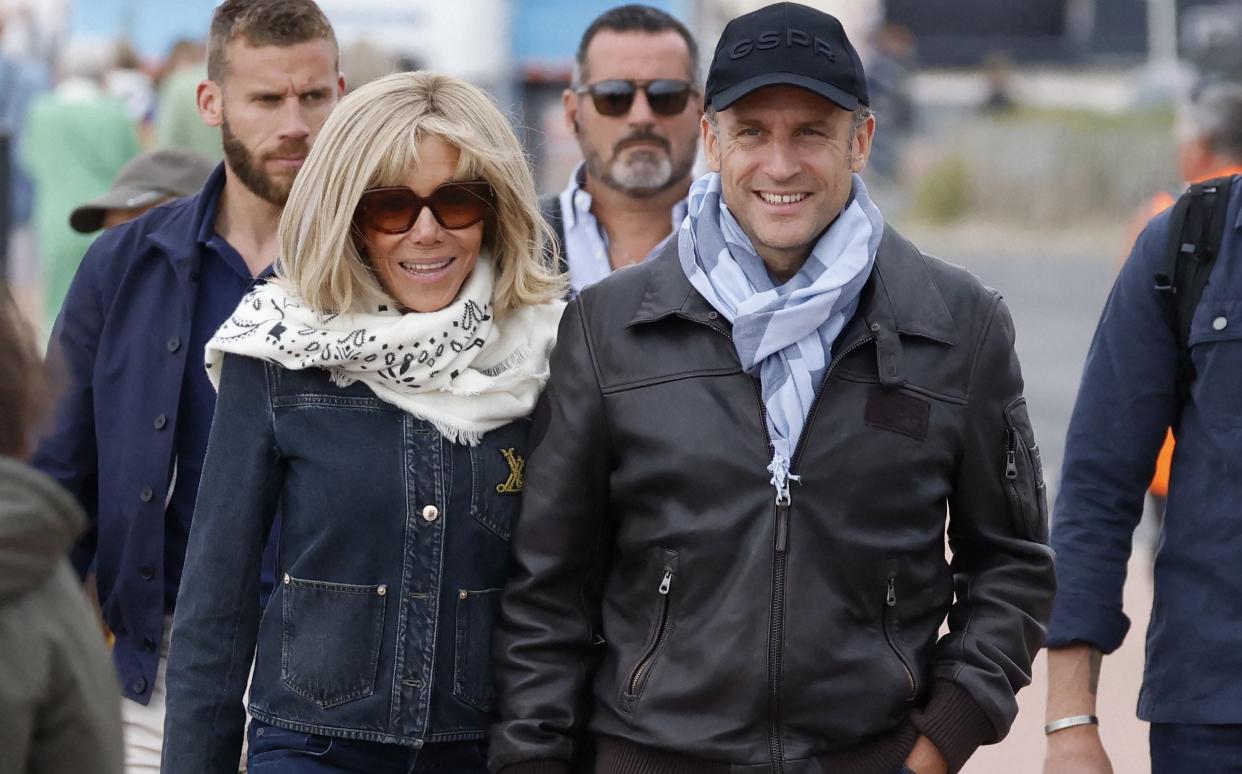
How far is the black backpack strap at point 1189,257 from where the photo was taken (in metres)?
3.61

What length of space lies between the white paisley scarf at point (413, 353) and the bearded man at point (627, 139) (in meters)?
1.40

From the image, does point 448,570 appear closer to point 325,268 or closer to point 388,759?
point 388,759

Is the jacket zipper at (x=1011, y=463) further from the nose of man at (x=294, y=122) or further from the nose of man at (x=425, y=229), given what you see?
the nose of man at (x=294, y=122)

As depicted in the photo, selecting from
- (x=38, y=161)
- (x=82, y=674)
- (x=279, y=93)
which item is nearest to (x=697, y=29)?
(x=38, y=161)

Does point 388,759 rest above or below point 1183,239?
below

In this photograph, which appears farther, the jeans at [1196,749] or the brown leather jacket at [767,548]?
the jeans at [1196,749]

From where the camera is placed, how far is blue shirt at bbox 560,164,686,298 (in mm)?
4961

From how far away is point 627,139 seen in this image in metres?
5.29

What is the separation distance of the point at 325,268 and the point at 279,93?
1.03 m

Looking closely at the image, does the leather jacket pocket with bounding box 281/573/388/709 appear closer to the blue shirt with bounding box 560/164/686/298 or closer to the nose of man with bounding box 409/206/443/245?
the nose of man with bounding box 409/206/443/245

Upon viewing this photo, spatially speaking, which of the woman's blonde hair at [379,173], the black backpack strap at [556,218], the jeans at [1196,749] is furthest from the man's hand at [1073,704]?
the black backpack strap at [556,218]

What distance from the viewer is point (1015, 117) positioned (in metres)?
23.9

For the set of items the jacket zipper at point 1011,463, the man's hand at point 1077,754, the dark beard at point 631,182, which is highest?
the dark beard at point 631,182

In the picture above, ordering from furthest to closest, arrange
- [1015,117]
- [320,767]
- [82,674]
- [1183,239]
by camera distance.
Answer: [1015,117] → [1183,239] → [320,767] → [82,674]
